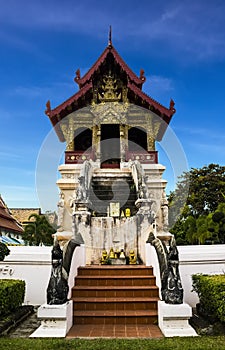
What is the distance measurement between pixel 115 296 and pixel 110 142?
470 inches

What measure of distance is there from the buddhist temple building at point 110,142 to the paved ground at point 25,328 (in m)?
3.55

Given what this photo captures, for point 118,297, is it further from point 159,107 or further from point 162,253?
point 159,107

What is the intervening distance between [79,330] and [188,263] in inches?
105

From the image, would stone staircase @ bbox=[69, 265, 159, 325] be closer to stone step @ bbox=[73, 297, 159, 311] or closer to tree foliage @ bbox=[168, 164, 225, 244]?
stone step @ bbox=[73, 297, 159, 311]

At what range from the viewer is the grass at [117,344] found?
354 cm

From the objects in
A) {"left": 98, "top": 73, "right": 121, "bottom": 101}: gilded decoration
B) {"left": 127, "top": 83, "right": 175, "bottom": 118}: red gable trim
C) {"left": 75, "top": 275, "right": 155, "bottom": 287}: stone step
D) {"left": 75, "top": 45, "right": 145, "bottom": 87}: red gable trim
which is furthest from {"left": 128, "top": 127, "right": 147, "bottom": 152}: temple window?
{"left": 75, "top": 275, "right": 155, "bottom": 287}: stone step

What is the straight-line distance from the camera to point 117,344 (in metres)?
3.68

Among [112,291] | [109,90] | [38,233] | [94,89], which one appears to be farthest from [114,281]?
[38,233]

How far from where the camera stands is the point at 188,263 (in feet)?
20.6

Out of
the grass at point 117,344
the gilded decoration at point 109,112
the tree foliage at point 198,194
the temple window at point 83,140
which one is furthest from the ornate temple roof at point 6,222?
the grass at point 117,344

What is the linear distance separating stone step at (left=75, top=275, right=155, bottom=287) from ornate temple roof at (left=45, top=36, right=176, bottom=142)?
33.0ft

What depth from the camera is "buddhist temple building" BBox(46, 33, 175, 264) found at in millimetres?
10523

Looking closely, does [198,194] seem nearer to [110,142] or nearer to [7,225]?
[110,142]

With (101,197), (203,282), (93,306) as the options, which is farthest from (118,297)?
(101,197)
